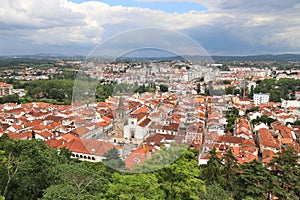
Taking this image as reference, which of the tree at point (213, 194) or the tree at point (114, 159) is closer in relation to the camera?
the tree at point (114, 159)

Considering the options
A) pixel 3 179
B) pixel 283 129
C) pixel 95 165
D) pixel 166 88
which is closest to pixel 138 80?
pixel 166 88

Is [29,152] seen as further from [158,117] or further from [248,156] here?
[248,156]

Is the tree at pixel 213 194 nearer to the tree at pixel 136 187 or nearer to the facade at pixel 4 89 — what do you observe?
the tree at pixel 136 187

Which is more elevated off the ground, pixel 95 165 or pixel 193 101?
pixel 193 101

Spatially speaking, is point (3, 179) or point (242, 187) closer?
point (3, 179)

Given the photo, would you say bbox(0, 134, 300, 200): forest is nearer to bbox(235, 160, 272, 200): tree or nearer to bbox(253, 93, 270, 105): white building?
bbox(235, 160, 272, 200): tree

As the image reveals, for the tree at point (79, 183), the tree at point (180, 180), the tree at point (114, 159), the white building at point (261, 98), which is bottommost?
the white building at point (261, 98)

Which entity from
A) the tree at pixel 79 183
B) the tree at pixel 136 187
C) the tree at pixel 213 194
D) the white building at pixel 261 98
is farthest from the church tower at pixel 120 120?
the white building at pixel 261 98
